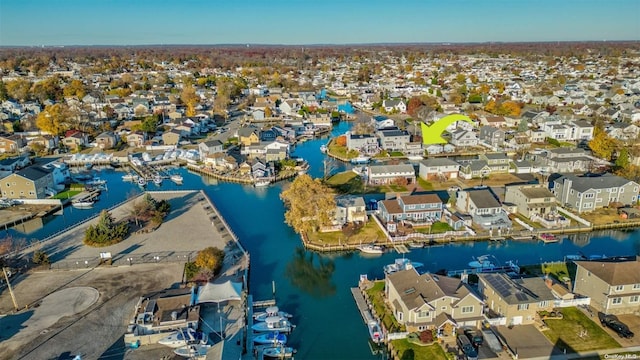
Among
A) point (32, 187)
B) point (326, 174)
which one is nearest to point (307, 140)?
point (326, 174)

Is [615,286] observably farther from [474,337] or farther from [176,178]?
[176,178]

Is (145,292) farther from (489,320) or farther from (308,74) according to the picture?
(308,74)

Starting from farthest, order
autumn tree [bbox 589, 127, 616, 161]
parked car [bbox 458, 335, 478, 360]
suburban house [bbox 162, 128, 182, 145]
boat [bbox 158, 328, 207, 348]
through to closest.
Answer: suburban house [bbox 162, 128, 182, 145] < autumn tree [bbox 589, 127, 616, 161] < boat [bbox 158, 328, 207, 348] < parked car [bbox 458, 335, 478, 360]

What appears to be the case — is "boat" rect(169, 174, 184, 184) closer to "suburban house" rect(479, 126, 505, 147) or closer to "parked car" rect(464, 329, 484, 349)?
"parked car" rect(464, 329, 484, 349)

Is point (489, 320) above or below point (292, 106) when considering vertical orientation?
below

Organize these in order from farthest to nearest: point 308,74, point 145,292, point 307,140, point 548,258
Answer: point 308,74 → point 307,140 → point 548,258 → point 145,292

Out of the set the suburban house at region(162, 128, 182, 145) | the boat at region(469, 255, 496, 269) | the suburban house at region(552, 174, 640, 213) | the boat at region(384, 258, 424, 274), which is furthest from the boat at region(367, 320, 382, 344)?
the suburban house at region(162, 128, 182, 145)

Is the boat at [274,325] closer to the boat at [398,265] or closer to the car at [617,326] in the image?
the boat at [398,265]
